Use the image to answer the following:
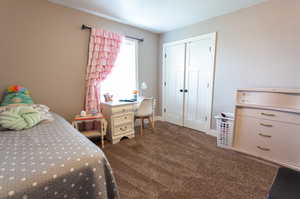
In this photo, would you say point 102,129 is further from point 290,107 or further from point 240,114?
point 290,107

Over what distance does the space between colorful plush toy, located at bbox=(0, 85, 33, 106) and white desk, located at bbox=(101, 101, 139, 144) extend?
3.72 feet

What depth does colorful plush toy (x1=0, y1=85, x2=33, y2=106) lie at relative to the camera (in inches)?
74.2

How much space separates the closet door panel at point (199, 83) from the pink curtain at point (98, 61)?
1.70 m

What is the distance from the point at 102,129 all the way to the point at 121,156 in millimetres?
591

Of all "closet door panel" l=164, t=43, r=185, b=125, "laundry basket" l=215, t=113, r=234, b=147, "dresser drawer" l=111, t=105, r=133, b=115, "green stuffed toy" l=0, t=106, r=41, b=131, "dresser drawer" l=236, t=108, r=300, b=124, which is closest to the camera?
"green stuffed toy" l=0, t=106, r=41, b=131

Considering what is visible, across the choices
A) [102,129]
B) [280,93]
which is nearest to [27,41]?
[102,129]

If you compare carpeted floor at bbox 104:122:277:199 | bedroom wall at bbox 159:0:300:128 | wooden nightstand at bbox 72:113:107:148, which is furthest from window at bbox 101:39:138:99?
bedroom wall at bbox 159:0:300:128

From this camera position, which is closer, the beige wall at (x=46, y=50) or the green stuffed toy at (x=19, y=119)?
the green stuffed toy at (x=19, y=119)

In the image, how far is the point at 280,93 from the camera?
76.0 inches

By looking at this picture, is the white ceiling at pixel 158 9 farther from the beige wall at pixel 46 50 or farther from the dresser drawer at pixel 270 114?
the dresser drawer at pixel 270 114

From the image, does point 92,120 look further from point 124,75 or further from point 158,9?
point 158,9

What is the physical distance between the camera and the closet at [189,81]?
2.98 meters

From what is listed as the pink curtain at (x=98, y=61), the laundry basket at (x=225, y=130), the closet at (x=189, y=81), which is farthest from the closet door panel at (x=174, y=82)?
the pink curtain at (x=98, y=61)

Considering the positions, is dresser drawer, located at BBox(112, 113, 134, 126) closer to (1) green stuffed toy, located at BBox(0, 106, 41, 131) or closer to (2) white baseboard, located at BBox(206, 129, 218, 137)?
(1) green stuffed toy, located at BBox(0, 106, 41, 131)
